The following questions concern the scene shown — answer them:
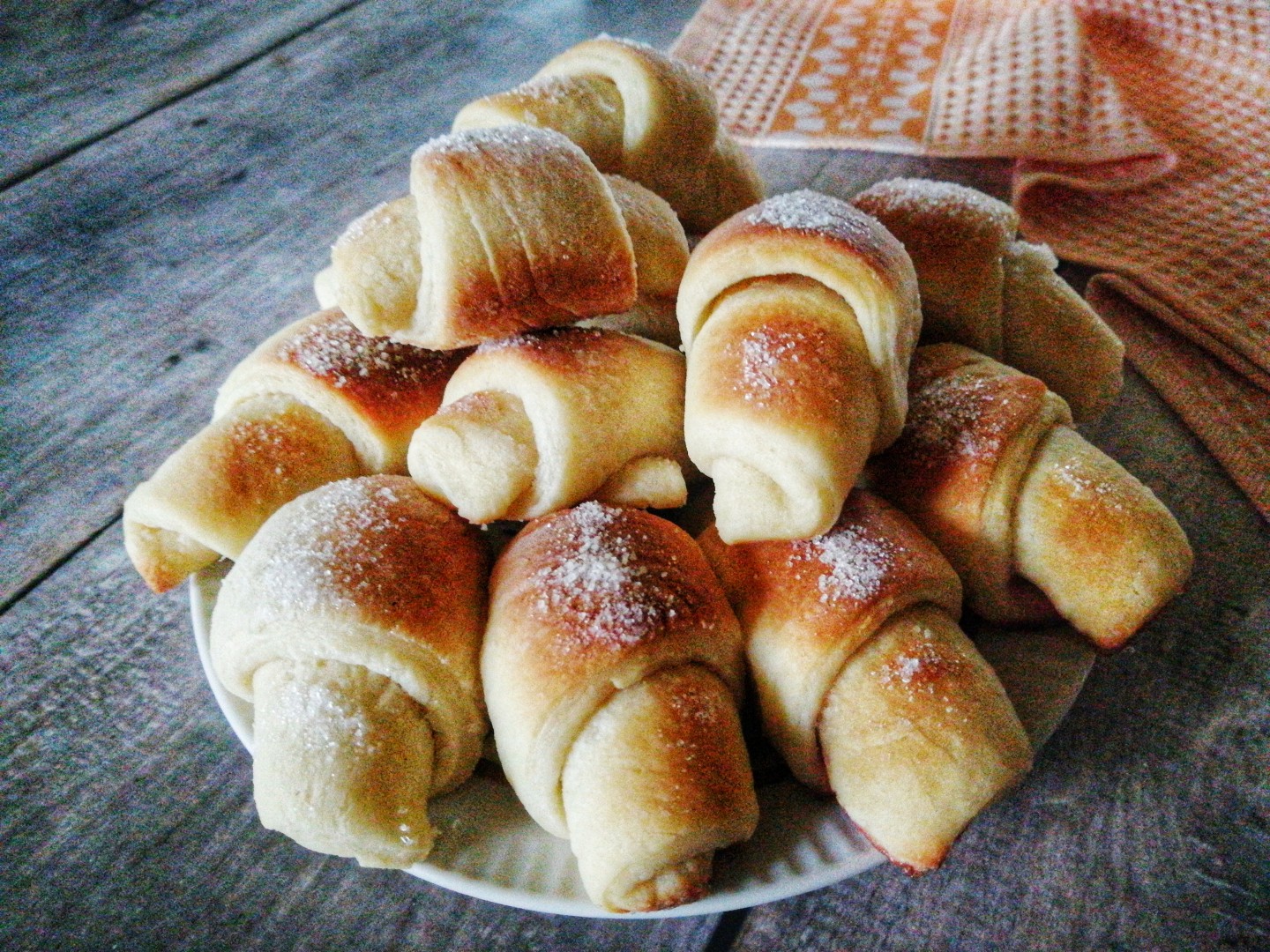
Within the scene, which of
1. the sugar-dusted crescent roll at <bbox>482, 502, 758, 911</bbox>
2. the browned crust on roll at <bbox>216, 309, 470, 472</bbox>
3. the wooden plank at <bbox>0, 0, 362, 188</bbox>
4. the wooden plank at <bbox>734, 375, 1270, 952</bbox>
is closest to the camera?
the sugar-dusted crescent roll at <bbox>482, 502, 758, 911</bbox>

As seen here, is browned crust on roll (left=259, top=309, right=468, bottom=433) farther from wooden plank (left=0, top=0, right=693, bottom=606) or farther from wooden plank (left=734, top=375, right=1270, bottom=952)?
wooden plank (left=734, top=375, right=1270, bottom=952)

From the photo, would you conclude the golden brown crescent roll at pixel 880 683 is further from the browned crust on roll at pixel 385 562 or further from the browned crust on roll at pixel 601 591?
the browned crust on roll at pixel 385 562

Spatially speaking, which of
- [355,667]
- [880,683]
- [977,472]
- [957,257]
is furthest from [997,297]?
[355,667]

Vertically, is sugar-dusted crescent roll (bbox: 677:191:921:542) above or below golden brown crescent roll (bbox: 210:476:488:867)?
above

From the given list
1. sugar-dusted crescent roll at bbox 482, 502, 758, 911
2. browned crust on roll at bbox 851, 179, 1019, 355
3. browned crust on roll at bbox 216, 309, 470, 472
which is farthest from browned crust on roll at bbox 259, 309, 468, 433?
browned crust on roll at bbox 851, 179, 1019, 355

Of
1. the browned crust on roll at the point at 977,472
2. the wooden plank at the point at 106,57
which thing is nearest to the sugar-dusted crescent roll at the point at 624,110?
the browned crust on roll at the point at 977,472

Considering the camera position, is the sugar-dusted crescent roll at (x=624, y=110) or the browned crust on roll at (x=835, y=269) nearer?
the browned crust on roll at (x=835, y=269)

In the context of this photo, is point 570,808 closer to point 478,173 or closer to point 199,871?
point 199,871
